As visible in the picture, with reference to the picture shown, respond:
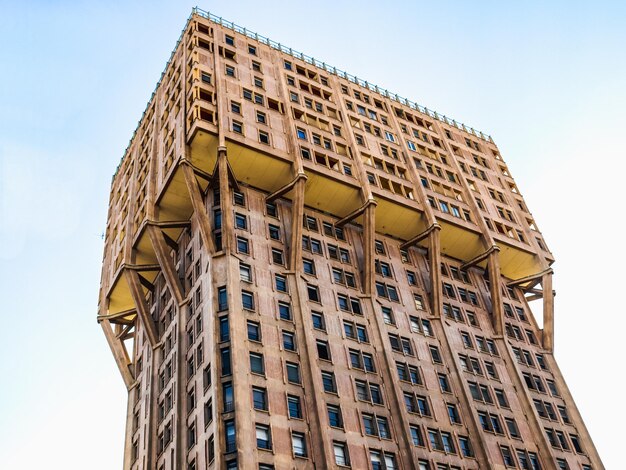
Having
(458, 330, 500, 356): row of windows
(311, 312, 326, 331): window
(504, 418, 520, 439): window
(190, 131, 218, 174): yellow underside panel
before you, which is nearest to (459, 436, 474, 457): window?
(504, 418, 520, 439): window

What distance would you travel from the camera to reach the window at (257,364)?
46125mm

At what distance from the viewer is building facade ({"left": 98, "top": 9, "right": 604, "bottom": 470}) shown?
153 feet

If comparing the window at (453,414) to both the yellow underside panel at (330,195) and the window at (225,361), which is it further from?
the yellow underside panel at (330,195)

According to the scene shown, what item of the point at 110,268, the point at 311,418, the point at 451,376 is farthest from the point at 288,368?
the point at 110,268

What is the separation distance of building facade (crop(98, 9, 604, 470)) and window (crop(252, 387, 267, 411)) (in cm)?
14

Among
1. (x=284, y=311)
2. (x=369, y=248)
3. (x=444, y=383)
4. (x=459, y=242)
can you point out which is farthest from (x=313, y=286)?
(x=459, y=242)

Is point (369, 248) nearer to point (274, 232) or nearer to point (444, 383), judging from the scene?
point (274, 232)

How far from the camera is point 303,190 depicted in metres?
57.9

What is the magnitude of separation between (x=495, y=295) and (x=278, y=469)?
30859mm

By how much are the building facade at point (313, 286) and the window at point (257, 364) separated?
0.15 metres

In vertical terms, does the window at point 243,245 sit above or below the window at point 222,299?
above

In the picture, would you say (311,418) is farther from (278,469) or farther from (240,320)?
(240,320)

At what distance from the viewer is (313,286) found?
55250 millimetres

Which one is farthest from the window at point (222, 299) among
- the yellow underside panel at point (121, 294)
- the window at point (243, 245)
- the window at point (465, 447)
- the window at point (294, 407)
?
the window at point (465, 447)
